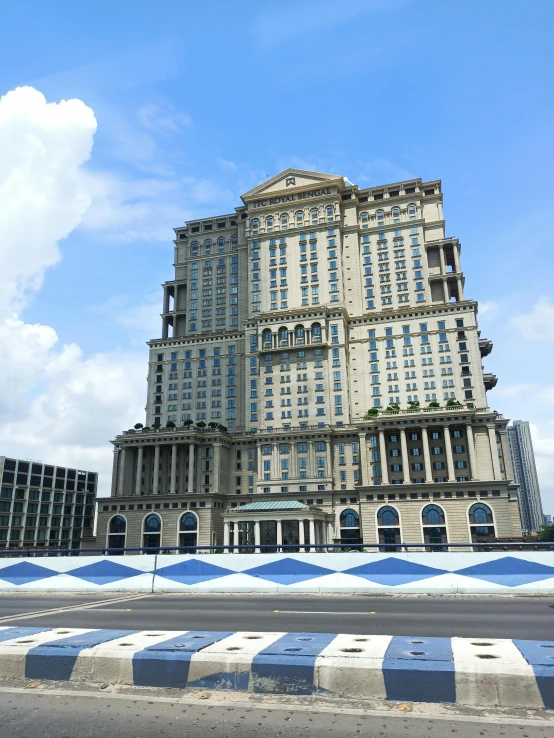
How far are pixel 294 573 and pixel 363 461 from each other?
248 feet

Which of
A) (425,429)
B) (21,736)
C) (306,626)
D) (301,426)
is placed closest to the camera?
(21,736)

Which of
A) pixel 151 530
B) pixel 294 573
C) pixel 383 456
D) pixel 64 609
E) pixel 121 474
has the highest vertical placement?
pixel 383 456

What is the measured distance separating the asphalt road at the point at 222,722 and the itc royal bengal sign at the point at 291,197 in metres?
121

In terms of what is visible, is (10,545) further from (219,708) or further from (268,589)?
(219,708)

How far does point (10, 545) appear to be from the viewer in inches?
4724

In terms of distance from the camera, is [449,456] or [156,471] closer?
[449,456]

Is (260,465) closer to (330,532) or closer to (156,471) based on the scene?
(330,532)

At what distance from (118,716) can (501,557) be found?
18.1 m

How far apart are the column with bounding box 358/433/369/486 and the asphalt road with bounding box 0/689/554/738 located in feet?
298

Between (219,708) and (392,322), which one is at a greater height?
(392,322)

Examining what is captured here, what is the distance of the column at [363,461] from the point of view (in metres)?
95.2

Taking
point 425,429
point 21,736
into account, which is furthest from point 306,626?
point 425,429

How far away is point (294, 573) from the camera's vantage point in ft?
74.4

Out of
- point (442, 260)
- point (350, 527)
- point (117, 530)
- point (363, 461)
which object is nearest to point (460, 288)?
point (442, 260)
